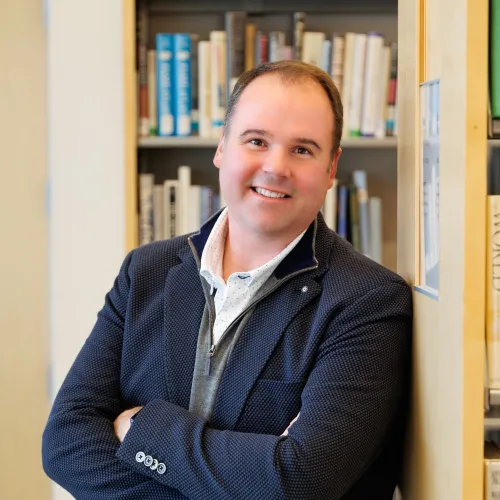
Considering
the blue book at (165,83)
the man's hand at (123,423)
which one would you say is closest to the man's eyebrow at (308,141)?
the man's hand at (123,423)

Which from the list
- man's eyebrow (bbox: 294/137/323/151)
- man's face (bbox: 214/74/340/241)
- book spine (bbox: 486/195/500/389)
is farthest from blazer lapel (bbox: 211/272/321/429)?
book spine (bbox: 486/195/500/389)

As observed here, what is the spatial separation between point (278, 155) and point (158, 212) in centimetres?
132

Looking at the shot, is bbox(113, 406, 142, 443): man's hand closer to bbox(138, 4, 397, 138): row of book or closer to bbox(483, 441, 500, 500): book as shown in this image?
bbox(483, 441, 500, 500): book

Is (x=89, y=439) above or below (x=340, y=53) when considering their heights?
below

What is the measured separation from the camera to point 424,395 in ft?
4.70

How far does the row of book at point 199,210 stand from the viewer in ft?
9.32

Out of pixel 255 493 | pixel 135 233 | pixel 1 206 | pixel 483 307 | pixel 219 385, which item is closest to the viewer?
pixel 483 307

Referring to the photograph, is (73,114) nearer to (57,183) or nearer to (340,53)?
(57,183)

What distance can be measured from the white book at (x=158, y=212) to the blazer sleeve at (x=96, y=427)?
1.05 m

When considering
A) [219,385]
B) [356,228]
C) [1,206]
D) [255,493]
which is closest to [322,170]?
[219,385]

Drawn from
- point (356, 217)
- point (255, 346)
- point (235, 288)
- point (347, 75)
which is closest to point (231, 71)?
point (347, 75)

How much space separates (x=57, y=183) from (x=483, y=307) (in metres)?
1.94

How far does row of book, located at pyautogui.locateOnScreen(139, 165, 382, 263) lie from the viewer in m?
2.84

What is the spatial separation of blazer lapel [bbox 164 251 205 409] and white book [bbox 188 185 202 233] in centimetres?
112
